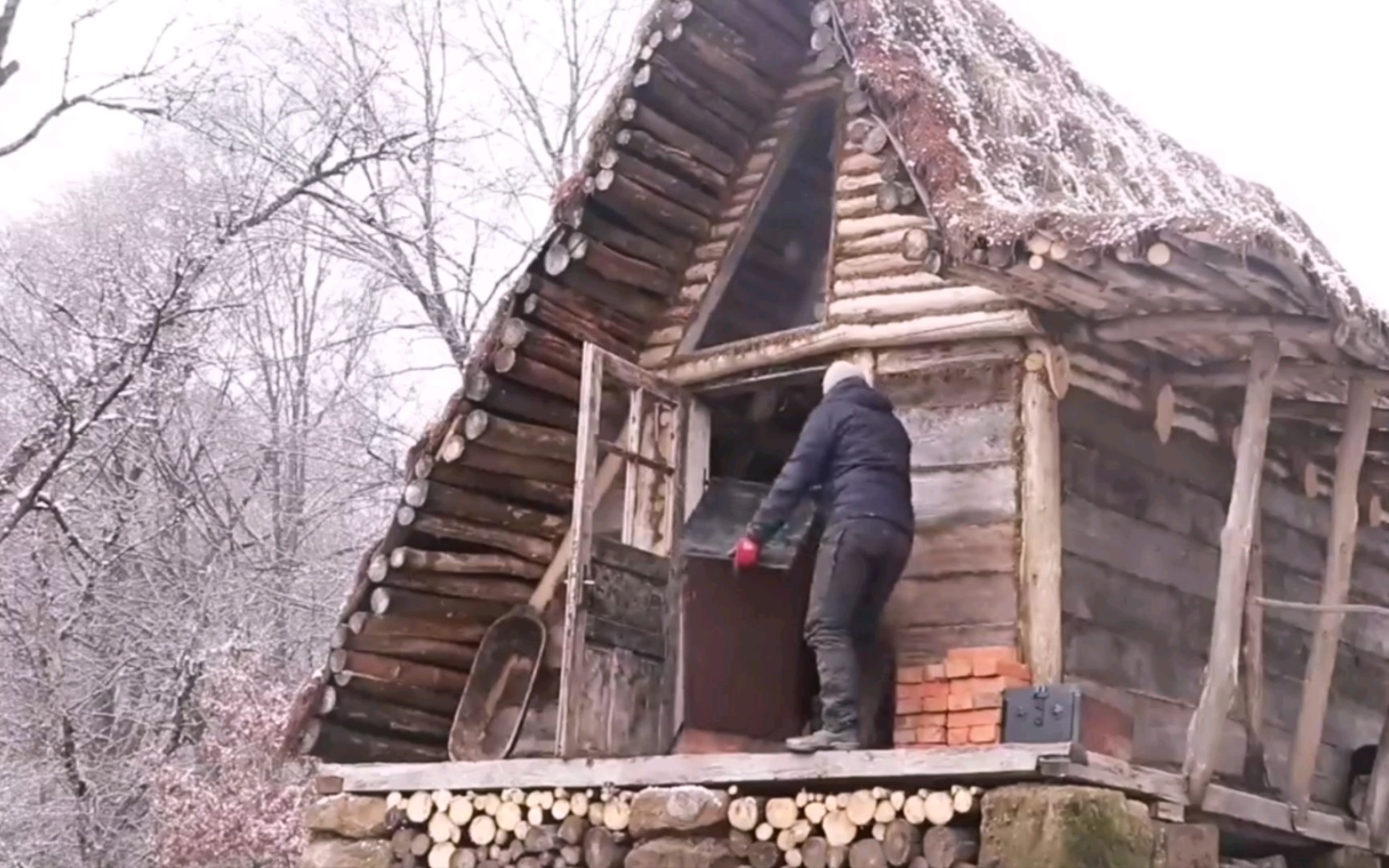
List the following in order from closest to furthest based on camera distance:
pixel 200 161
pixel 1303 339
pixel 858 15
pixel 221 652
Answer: pixel 1303 339 < pixel 858 15 < pixel 221 652 < pixel 200 161

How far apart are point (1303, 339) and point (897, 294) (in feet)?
6.33

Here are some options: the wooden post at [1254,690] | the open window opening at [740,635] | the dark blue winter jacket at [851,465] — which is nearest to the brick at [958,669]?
the dark blue winter jacket at [851,465]

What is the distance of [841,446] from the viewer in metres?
7.91

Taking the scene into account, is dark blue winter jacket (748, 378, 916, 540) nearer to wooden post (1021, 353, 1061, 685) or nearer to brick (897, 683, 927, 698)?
wooden post (1021, 353, 1061, 685)

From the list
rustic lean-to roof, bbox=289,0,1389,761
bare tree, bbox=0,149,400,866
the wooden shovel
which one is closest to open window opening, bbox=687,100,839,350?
rustic lean-to roof, bbox=289,0,1389,761

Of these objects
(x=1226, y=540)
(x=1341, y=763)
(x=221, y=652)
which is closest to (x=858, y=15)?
(x=1226, y=540)

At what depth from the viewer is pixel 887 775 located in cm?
715

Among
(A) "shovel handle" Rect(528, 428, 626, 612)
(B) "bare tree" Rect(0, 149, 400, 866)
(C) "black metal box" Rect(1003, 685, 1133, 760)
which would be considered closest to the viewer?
(C) "black metal box" Rect(1003, 685, 1133, 760)

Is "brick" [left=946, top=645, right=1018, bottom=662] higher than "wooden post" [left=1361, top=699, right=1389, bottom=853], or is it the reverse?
"brick" [left=946, top=645, right=1018, bottom=662]

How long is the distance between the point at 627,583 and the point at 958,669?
192 centimetres

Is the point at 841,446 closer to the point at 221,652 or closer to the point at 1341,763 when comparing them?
the point at 1341,763

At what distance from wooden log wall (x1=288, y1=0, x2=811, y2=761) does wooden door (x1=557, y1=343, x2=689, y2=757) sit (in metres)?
0.46

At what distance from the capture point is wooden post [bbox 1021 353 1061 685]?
796cm

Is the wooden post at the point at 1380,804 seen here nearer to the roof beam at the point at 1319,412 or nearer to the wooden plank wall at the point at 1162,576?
the wooden plank wall at the point at 1162,576
